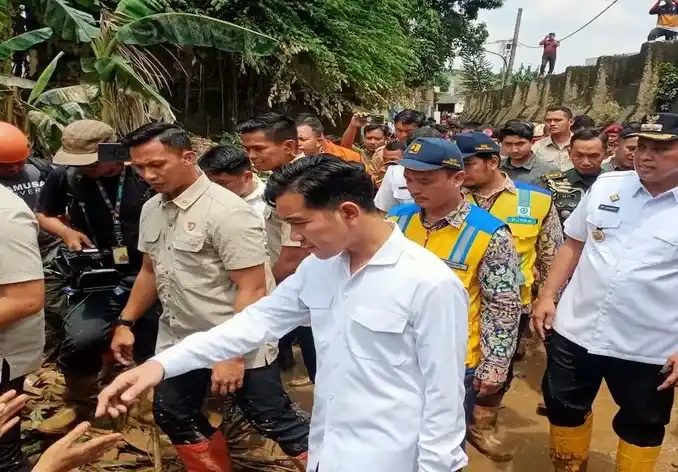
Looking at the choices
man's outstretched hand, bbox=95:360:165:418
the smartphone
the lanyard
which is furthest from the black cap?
the lanyard

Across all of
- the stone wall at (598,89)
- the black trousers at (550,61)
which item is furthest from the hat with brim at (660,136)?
the black trousers at (550,61)

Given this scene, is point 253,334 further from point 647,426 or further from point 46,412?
point 46,412

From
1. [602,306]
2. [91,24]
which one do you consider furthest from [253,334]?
[91,24]

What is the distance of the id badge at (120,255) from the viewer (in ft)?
11.1

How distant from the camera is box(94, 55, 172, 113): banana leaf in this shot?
255 inches

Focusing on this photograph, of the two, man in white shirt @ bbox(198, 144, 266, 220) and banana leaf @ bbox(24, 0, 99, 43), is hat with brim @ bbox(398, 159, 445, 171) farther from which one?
banana leaf @ bbox(24, 0, 99, 43)

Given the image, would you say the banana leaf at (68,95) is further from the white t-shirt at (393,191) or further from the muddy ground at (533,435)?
the muddy ground at (533,435)

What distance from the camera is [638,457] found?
9.07 ft

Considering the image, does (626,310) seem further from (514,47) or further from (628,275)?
(514,47)

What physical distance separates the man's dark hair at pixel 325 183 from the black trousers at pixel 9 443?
146 centimetres

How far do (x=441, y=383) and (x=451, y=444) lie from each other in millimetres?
177

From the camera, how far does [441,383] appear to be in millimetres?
1690

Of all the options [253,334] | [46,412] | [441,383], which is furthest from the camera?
[46,412]

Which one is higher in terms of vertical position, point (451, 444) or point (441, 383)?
point (441, 383)
